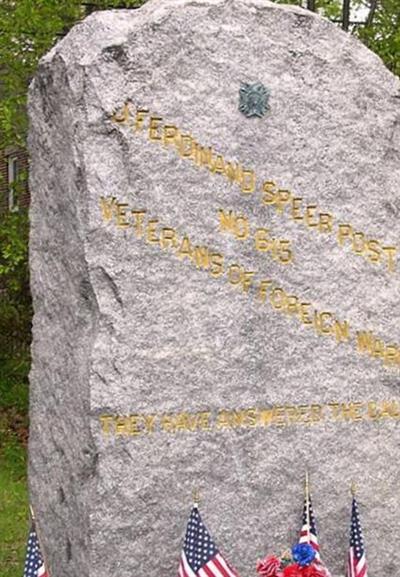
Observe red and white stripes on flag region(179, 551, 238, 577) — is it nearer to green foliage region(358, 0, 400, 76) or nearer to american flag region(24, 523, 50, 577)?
american flag region(24, 523, 50, 577)

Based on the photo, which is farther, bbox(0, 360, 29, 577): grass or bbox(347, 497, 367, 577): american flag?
bbox(0, 360, 29, 577): grass

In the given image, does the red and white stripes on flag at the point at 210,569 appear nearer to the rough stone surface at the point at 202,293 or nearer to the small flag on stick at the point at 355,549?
the rough stone surface at the point at 202,293

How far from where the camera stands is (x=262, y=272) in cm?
549

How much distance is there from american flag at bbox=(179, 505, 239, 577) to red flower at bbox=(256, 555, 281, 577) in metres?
0.18

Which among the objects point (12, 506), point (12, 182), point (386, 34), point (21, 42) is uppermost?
point (386, 34)

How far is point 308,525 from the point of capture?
5.54m

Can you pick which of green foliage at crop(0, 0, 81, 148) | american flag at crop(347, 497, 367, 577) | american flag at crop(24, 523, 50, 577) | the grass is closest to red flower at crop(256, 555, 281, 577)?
american flag at crop(347, 497, 367, 577)

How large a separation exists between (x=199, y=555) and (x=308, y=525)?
0.64 meters

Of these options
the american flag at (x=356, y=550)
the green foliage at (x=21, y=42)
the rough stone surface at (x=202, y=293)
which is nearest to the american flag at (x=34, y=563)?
the rough stone surface at (x=202, y=293)

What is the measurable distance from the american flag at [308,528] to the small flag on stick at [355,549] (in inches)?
6.8

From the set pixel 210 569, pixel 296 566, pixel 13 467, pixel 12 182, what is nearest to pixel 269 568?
pixel 296 566

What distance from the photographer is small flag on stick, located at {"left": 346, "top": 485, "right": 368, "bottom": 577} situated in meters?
5.52

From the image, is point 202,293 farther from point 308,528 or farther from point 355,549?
point 355,549

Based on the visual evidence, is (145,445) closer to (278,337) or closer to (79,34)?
(278,337)
